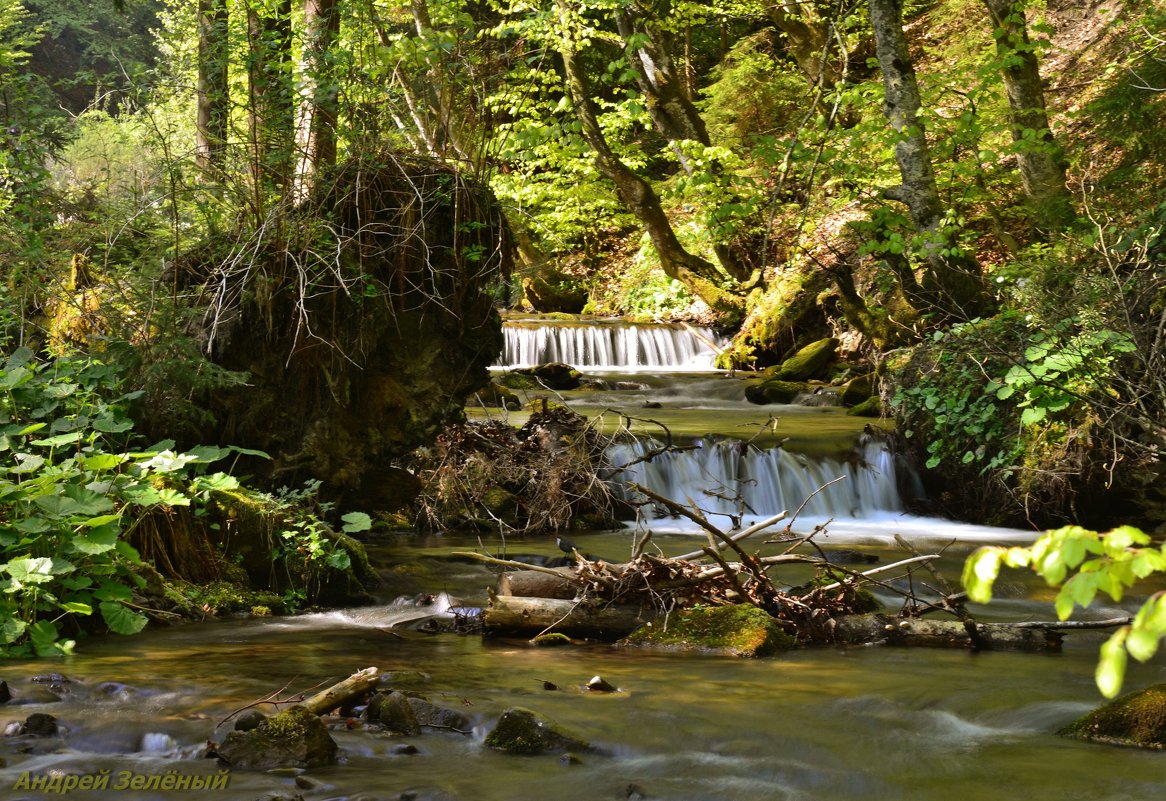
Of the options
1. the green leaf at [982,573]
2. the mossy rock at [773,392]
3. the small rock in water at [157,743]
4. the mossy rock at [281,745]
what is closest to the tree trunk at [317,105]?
the small rock in water at [157,743]

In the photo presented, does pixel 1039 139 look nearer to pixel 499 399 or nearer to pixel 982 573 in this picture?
pixel 499 399

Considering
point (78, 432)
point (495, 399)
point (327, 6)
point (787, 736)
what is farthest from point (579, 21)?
point (787, 736)

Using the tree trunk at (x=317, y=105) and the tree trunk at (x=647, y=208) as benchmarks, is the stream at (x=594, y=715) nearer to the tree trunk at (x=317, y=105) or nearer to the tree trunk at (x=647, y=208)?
the tree trunk at (x=317, y=105)

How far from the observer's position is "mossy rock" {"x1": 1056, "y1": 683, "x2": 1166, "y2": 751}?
177 inches

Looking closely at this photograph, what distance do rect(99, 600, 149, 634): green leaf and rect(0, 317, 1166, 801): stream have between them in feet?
0.35

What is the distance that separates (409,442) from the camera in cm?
834

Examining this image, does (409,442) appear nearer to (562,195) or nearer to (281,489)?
(281,489)

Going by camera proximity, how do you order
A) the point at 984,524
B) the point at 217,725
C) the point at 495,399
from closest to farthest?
the point at 217,725
the point at 984,524
the point at 495,399

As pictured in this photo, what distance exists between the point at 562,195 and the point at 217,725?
1708 centimetres

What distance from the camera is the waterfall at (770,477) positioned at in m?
11.2

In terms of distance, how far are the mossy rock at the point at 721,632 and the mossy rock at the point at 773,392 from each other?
988cm

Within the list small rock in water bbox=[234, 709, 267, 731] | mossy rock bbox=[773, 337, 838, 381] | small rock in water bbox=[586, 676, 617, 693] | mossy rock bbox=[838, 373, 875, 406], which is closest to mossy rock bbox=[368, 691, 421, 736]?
small rock in water bbox=[234, 709, 267, 731]

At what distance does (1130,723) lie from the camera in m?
4.60

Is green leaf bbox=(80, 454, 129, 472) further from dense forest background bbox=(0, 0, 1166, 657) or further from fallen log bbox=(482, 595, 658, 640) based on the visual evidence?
fallen log bbox=(482, 595, 658, 640)
